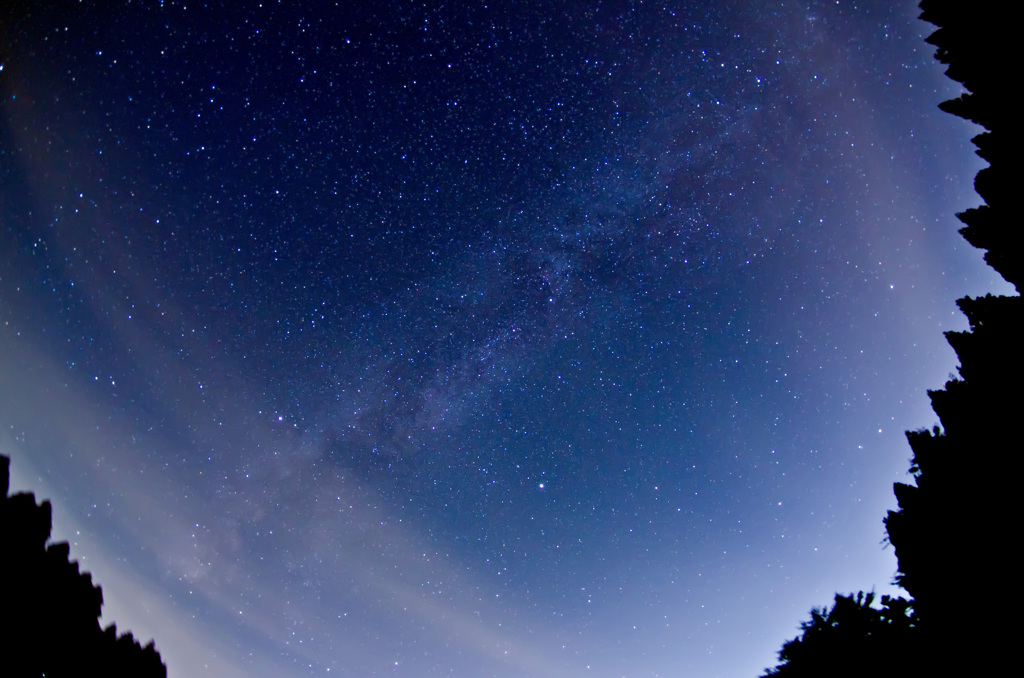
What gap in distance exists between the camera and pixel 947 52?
12.0 metres

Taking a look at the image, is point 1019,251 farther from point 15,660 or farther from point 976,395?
point 15,660

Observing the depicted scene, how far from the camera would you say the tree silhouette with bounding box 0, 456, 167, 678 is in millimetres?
6941

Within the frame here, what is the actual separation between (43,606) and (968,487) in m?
17.1

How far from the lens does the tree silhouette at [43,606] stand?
6941 mm

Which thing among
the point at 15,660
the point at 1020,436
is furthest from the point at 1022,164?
the point at 15,660

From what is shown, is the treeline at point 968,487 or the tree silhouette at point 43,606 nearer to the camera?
the tree silhouette at point 43,606

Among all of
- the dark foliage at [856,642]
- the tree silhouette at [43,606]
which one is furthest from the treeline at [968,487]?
the tree silhouette at [43,606]

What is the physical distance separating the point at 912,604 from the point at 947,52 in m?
13.6

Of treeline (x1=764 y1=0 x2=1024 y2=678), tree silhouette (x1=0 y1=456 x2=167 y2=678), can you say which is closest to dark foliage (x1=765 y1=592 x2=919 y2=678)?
treeline (x1=764 y1=0 x2=1024 y2=678)

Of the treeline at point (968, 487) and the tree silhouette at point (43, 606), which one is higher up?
the treeline at point (968, 487)

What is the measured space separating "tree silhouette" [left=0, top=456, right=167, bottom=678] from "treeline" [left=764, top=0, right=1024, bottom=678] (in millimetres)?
15001

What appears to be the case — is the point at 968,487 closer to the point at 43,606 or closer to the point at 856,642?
the point at 856,642

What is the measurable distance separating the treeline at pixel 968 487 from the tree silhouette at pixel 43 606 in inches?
591

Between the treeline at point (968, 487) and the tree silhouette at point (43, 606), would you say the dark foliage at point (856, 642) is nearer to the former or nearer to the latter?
the treeline at point (968, 487)
